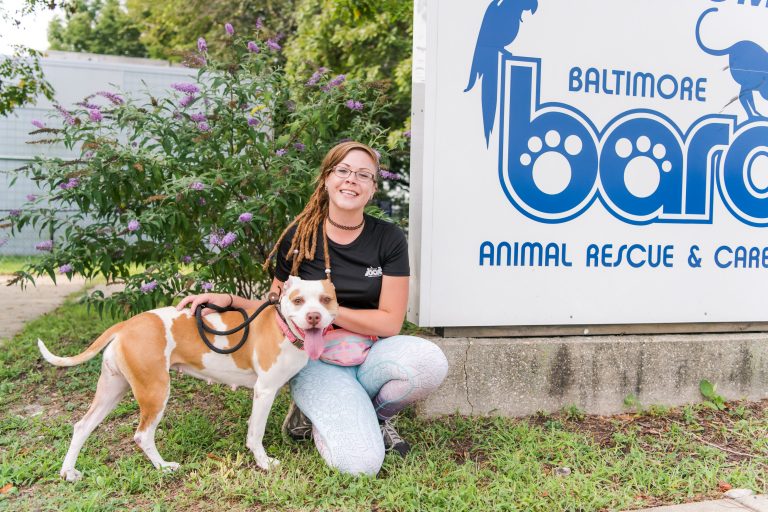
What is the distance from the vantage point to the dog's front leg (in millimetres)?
3021

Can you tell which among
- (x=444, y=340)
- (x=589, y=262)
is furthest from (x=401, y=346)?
(x=589, y=262)

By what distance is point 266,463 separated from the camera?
3059 millimetres

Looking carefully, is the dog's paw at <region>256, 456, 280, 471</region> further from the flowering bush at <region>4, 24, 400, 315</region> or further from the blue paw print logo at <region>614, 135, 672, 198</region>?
the blue paw print logo at <region>614, 135, 672, 198</region>

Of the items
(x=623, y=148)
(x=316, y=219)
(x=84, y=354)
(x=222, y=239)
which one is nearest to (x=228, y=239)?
(x=222, y=239)

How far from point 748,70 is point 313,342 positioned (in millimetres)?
3379

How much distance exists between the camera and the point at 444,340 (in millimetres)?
3846

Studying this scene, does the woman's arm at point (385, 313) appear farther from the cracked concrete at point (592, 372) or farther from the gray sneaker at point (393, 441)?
the cracked concrete at point (592, 372)

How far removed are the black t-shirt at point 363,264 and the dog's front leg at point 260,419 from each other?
56 centimetres

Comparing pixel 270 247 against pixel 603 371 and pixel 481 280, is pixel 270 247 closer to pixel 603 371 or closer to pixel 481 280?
pixel 481 280

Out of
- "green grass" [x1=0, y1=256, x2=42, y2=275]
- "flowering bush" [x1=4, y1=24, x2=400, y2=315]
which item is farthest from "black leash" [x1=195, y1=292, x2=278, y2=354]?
"green grass" [x1=0, y1=256, x2=42, y2=275]

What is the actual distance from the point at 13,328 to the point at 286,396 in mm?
3363

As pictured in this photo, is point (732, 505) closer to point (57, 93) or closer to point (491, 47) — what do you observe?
point (491, 47)

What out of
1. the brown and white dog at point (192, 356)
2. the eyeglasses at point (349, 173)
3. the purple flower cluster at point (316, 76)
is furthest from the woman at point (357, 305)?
the purple flower cluster at point (316, 76)

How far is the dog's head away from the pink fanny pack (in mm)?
406
